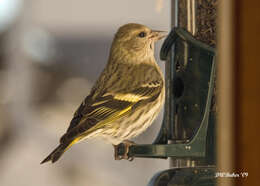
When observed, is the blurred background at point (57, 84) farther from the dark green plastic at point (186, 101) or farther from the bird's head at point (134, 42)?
the dark green plastic at point (186, 101)

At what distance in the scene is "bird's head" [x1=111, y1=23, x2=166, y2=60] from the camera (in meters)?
3.20

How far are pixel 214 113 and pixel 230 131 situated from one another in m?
0.63

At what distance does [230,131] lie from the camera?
2.14 meters

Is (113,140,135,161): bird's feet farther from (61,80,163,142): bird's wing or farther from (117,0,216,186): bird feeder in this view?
(61,80,163,142): bird's wing

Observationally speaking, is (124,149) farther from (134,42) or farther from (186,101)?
(134,42)

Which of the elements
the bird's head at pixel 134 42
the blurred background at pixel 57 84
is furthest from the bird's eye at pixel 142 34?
the blurred background at pixel 57 84

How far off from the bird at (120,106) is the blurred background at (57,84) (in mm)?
2087

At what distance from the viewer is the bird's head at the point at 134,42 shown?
320 cm

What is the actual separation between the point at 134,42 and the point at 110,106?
0.42m

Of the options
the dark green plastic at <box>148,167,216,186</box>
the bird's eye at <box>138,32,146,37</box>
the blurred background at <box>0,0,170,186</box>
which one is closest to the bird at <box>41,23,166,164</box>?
the bird's eye at <box>138,32,146,37</box>

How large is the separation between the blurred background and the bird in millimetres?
2087

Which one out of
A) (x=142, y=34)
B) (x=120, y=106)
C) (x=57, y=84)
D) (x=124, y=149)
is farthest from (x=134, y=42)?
(x=57, y=84)

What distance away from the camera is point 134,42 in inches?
127
